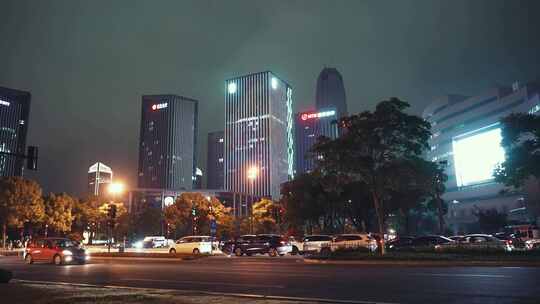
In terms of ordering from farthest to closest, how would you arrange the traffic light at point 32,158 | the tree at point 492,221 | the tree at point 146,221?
1. the tree at point 146,221
2. the tree at point 492,221
3. the traffic light at point 32,158

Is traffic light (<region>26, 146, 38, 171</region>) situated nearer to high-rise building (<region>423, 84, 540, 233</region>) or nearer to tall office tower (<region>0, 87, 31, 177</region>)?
high-rise building (<region>423, 84, 540, 233</region>)

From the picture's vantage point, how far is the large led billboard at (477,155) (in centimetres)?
9469

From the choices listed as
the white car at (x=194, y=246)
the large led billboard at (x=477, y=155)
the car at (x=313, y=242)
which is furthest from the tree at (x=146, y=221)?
the large led billboard at (x=477, y=155)

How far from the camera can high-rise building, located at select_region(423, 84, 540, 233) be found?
328 feet

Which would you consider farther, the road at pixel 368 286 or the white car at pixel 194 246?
the white car at pixel 194 246

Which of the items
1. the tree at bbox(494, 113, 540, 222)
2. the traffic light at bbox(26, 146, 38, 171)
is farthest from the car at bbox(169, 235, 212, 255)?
the tree at bbox(494, 113, 540, 222)

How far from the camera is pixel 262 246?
127 ft

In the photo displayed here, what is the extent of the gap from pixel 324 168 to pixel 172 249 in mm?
18277

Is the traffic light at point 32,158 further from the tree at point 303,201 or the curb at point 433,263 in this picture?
the tree at point 303,201

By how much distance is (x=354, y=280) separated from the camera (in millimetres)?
16531

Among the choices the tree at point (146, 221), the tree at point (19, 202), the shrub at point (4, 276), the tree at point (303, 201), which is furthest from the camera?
the tree at point (146, 221)

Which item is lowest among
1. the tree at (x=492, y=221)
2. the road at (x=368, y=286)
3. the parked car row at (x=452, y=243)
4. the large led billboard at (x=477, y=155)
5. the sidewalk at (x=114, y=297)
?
the road at (x=368, y=286)

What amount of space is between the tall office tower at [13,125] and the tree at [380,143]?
5417 inches

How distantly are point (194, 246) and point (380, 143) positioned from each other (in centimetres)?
2054
